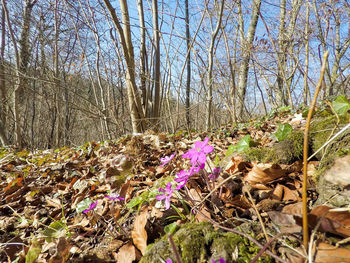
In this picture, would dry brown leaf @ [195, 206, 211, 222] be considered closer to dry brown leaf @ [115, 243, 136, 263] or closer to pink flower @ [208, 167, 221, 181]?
pink flower @ [208, 167, 221, 181]

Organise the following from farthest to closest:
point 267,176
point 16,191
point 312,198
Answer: point 16,191 < point 267,176 < point 312,198

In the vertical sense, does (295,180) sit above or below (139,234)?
above

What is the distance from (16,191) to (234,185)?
7.60 feet

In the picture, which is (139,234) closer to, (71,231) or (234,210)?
(234,210)

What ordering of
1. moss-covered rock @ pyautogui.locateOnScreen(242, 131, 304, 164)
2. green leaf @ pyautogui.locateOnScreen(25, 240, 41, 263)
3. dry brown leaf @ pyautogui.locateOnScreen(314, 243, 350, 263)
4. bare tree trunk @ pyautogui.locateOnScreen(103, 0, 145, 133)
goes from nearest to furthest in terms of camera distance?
dry brown leaf @ pyautogui.locateOnScreen(314, 243, 350, 263), green leaf @ pyautogui.locateOnScreen(25, 240, 41, 263), moss-covered rock @ pyautogui.locateOnScreen(242, 131, 304, 164), bare tree trunk @ pyautogui.locateOnScreen(103, 0, 145, 133)

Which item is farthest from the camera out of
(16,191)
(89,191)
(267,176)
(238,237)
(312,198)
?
(16,191)

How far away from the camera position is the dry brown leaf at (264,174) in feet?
3.34

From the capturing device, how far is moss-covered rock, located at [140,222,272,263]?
649 millimetres

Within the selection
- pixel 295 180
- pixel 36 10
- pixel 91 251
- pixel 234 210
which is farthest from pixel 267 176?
pixel 36 10

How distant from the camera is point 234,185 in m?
1.04

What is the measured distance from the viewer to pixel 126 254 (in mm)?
858

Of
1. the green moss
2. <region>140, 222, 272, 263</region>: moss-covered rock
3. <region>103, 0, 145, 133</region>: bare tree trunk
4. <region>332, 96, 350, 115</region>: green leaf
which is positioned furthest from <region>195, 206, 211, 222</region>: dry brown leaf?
<region>103, 0, 145, 133</region>: bare tree trunk

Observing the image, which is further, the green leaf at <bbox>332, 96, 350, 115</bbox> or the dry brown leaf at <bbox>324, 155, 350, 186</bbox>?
the green leaf at <bbox>332, 96, 350, 115</bbox>

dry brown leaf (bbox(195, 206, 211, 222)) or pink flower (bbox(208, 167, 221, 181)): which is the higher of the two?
pink flower (bbox(208, 167, 221, 181))
